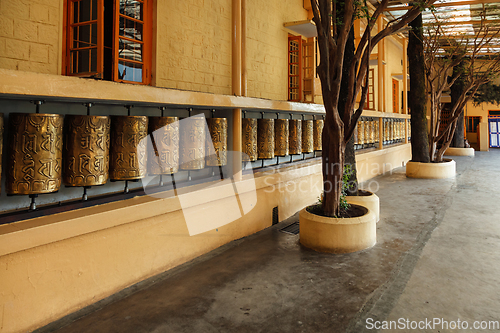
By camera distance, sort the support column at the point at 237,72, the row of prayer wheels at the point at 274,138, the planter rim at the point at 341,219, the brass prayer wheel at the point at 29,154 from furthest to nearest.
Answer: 1. the row of prayer wheels at the point at 274,138
2. the support column at the point at 237,72
3. the planter rim at the point at 341,219
4. the brass prayer wheel at the point at 29,154

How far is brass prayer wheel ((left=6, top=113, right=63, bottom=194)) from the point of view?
2.01 m

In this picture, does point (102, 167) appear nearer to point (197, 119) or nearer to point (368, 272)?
point (197, 119)

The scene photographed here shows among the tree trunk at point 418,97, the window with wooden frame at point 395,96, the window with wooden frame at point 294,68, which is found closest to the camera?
the window with wooden frame at point 294,68

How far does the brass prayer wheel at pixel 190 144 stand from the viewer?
310cm

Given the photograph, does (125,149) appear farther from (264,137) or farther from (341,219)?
(341,219)

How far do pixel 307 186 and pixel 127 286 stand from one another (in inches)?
126

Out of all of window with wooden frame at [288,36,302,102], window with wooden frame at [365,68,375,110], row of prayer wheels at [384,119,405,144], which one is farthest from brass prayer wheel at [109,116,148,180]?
row of prayer wheels at [384,119,405,144]

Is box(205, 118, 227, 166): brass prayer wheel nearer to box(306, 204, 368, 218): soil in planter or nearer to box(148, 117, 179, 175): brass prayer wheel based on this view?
box(148, 117, 179, 175): brass prayer wheel

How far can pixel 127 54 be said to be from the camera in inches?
136

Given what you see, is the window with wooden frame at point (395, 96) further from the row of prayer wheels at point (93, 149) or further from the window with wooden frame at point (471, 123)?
the row of prayer wheels at point (93, 149)

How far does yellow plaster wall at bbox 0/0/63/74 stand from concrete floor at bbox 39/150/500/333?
1.80m

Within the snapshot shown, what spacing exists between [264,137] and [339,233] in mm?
1546

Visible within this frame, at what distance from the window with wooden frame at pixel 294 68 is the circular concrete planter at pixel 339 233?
297 cm

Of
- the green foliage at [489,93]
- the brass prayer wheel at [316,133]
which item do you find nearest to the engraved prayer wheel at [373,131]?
the brass prayer wheel at [316,133]
